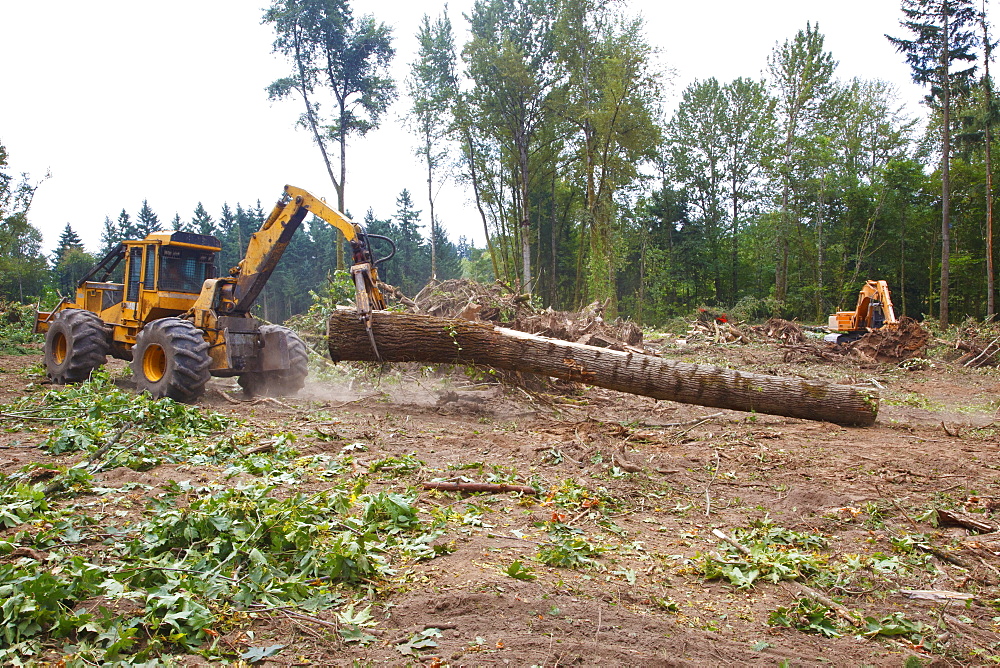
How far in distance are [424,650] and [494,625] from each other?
0.33m

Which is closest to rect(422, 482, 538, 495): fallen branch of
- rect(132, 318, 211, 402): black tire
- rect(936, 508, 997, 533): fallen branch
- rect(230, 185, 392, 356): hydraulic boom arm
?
rect(936, 508, 997, 533): fallen branch

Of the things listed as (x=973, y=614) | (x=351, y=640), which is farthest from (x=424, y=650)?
(x=973, y=614)

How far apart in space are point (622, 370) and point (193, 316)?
6511 millimetres

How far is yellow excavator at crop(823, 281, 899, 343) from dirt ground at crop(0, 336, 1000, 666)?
858 centimetres

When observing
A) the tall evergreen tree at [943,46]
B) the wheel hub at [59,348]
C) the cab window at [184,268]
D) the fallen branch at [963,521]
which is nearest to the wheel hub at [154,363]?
the cab window at [184,268]

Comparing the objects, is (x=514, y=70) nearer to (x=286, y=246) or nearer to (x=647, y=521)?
(x=286, y=246)

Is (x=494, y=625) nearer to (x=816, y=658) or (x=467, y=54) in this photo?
(x=816, y=658)

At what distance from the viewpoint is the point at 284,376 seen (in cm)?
951

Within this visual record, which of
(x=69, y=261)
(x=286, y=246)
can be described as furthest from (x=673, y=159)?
(x=69, y=261)

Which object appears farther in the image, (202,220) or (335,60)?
(202,220)

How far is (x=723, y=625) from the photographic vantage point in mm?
2801

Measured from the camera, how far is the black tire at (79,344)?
9.97m

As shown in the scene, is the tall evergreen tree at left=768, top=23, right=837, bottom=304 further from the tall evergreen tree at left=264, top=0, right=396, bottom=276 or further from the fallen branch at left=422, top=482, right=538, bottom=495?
the fallen branch at left=422, top=482, right=538, bottom=495

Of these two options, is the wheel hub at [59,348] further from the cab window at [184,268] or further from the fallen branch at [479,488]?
the fallen branch at [479,488]
